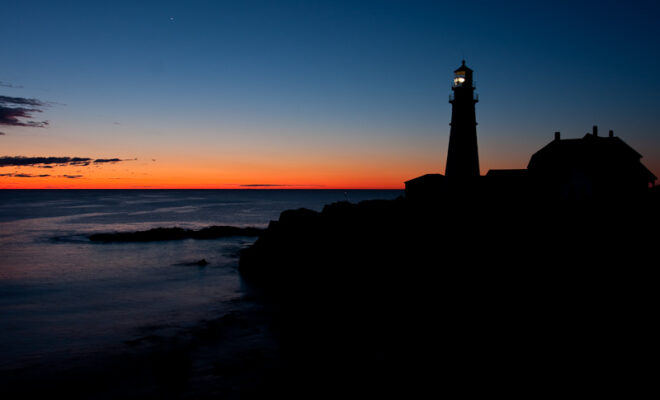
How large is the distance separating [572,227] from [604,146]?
28.4 ft

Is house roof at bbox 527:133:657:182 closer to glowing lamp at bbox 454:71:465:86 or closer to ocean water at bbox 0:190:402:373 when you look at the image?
glowing lamp at bbox 454:71:465:86

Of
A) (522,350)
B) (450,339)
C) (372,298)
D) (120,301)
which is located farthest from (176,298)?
(522,350)

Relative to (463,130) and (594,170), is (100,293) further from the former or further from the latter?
(594,170)

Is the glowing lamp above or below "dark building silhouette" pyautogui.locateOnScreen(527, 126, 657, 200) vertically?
above

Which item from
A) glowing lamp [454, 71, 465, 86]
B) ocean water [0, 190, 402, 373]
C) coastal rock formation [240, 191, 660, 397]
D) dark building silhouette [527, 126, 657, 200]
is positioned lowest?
A: ocean water [0, 190, 402, 373]

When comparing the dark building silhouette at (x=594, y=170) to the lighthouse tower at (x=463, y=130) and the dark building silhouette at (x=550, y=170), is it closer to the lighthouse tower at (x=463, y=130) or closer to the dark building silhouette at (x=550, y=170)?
the dark building silhouette at (x=550, y=170)

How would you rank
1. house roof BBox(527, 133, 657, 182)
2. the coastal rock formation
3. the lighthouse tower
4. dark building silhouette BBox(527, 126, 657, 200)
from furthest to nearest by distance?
the lighthouse tower < house roof BBox(527, 133, 657, 182) < dark building silhouette BBox(527, 126, 657, 200) < the coastal rock formation

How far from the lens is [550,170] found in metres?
24.1

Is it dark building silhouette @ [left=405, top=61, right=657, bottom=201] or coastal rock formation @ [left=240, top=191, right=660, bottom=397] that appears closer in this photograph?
coastal rock formation @ [left=240, top=191, right=660, bottom=397]

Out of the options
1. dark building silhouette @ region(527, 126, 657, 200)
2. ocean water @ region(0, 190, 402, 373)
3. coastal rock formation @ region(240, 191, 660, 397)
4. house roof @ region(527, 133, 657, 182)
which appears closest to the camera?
coastal rock formation @ region(240, 191, 660, 397)

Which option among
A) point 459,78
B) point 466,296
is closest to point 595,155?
point 459,78

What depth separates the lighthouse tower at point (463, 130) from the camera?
26234 millimetres

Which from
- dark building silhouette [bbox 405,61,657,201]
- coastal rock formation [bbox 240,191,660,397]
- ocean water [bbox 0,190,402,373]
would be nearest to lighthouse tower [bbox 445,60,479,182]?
dark building silhouette [bbox 405,61,657,201]

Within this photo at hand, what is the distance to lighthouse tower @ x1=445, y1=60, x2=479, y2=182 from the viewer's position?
26.2 metres
